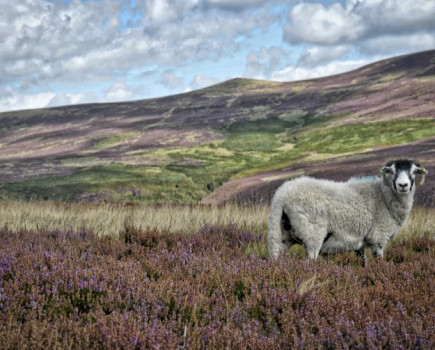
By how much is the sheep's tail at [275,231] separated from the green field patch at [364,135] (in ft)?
96.8

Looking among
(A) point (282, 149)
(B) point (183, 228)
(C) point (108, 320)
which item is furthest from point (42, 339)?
(A) point (282, 149)

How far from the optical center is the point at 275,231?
6.34 metres

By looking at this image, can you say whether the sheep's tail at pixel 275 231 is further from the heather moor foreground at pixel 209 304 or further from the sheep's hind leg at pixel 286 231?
the heather moor foreground at pixel 209 304

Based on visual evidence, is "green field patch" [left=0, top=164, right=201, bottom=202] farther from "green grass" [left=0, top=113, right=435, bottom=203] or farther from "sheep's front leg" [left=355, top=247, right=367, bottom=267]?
"sheep's front leg" [left=355, top=247, right=367, bottom=267]

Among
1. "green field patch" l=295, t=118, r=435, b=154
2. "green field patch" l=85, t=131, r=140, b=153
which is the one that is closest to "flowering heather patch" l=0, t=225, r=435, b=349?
"green field patch" l=295, t=118, r=435, b=154

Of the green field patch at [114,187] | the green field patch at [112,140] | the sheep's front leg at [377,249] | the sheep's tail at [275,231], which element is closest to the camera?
the sheep's tail at [275,231]

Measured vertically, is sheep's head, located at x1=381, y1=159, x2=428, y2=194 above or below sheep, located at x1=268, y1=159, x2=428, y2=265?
above

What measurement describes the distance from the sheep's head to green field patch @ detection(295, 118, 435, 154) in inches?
1092

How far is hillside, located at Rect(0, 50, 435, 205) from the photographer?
25.9m

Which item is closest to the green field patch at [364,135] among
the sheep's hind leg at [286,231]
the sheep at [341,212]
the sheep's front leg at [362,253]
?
the sheep at [341,212]

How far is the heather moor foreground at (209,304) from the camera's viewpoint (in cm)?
298

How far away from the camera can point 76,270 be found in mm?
4281

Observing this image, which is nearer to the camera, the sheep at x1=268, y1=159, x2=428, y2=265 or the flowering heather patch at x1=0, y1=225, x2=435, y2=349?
the flowering heather patch at x1=0, y1=225, x2=435, y2=349

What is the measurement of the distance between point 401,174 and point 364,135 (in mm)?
35992
